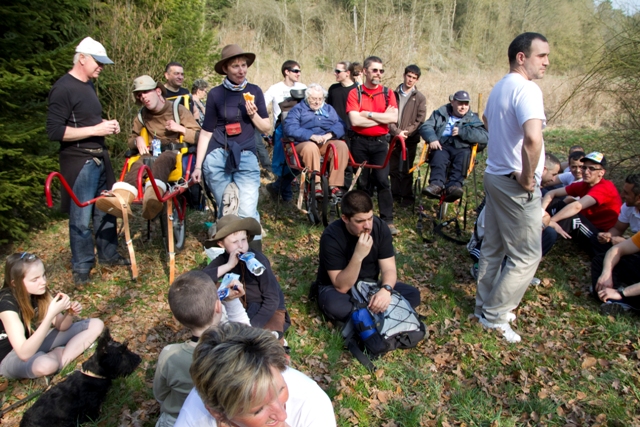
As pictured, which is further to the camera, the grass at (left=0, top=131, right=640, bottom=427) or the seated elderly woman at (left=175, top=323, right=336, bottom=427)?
the grass at (left=0, top=131, right=640, bottom=427)

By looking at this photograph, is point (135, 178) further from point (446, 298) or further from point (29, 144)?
point (446, 298)

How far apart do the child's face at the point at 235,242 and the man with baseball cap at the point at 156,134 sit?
1.66 meters

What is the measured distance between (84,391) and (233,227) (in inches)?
60.4

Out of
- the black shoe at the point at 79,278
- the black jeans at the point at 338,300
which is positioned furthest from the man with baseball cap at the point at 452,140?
the black shoe at the point at 79,278

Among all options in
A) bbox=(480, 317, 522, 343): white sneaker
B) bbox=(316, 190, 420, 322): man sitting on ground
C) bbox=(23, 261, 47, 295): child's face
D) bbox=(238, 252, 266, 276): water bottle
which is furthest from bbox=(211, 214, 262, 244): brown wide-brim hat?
bbox=(480, 317, 522, 343): white sneaker

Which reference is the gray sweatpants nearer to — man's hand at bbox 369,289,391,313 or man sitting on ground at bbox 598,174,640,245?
man's hand at bbox 369,289,391,313

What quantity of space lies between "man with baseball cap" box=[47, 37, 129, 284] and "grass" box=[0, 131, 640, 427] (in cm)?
45

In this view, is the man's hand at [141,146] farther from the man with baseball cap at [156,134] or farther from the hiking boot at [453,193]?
the hiking boot at [453,193]

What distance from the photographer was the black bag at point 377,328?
3.66 meters

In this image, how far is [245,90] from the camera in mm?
4926

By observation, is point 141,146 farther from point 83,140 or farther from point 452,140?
point 452,140

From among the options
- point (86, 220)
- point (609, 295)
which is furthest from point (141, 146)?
point (609, 295)

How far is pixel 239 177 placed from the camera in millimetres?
5062

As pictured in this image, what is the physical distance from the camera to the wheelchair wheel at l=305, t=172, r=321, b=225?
6020mm
